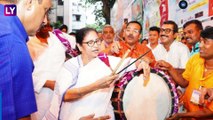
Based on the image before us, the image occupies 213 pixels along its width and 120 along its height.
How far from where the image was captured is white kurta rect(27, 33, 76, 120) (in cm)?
321

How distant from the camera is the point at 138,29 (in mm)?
4008

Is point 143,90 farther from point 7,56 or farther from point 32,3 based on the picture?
point 7,56

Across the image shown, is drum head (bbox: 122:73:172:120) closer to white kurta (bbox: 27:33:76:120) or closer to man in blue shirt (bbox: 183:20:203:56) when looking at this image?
white kurta (bbox: 27:33:76:120)

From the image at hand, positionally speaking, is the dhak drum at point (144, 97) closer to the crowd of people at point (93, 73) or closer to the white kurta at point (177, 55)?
the crowd of people at point (93, 73)

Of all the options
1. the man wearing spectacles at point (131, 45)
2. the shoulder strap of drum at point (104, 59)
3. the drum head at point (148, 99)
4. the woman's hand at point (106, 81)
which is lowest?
the drum head at point (148, 99)

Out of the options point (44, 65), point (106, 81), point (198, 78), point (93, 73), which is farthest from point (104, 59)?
point (198, 78)

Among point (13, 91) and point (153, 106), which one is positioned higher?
point (13, 91)

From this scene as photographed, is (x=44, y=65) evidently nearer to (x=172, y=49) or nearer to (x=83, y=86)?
(x=83, y=86)

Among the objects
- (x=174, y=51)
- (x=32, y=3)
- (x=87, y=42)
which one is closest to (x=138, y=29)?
(x=174, y=51)

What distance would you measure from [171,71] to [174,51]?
1511 millimetres

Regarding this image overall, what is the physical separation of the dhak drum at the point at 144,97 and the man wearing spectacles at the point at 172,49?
155 cm

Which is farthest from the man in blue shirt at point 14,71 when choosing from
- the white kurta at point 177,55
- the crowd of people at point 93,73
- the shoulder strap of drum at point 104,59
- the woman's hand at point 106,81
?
the white kurta at point 177,55

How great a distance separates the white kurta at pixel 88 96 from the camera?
276 centimetres

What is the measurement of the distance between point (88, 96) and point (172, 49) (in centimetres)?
219
